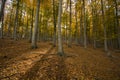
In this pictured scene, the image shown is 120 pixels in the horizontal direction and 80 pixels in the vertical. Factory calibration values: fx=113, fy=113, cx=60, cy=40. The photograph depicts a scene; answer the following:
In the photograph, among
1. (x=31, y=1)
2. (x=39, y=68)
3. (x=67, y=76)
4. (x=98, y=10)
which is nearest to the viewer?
(x=67, y=76)

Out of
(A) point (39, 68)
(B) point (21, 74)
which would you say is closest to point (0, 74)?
(B) point (21, 74)

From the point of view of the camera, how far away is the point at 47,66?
7.49 meters

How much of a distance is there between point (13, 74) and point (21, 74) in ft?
1.35

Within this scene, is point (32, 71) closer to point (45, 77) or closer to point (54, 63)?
point (45, 77)

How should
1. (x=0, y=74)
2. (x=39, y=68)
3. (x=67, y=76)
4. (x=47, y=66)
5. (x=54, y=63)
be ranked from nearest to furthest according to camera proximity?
(x=0, y=74)
(x=67, y=76)
(x=39, y=68)
(x=47, y=66)
(x=54, y=63)

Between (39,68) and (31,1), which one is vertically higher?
(31,1)

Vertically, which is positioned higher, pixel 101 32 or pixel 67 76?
pixel 101 32

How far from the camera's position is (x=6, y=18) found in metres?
35.1

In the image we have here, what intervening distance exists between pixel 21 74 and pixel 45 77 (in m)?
1.29

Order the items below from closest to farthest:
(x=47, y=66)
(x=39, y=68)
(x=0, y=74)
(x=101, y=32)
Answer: (x=0, y=74)
(x=39, y=68)
(x=47, y=66)
(x=101, y=32)

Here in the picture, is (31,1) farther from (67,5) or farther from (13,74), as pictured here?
(13,74)

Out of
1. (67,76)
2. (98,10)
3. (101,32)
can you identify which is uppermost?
(98,10)

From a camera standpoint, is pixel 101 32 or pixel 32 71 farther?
pixel 101 32

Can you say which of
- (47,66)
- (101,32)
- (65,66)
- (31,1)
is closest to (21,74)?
(47,66)
